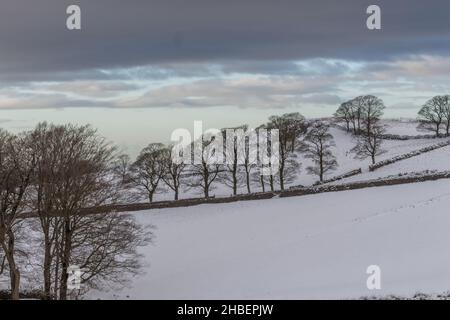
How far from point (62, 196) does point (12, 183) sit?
2.51m

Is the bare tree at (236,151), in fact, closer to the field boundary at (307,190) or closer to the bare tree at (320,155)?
the bare tree at (320,155)

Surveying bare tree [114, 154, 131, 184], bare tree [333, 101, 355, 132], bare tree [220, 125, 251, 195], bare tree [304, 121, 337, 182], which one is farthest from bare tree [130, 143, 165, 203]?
bare tree [333, 101, 355, 132]

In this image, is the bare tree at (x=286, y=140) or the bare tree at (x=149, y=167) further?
the bare tree at (x=149, y=167)

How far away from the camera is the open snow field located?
28.4 meters

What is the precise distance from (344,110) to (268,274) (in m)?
74.2

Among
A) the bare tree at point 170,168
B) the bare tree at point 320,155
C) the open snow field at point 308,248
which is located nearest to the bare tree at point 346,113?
the bare tree at point 320,155

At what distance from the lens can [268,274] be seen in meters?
32.4

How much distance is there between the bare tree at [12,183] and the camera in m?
26.3

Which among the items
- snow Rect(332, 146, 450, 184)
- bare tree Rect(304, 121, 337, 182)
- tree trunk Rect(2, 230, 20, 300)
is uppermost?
bare tree Rect(304, 121, 337, 182)

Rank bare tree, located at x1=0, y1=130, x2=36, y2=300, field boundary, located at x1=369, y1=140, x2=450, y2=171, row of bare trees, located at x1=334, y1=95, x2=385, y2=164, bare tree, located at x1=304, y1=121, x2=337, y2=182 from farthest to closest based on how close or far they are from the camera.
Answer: row of bare trees, located at x1=334, y1=95, x2=385, y2=164 < bare tree, located at x1=304, y1=121, x2=337, y2=182 < field boundary, located at x1=369, y1=140, x2=450, y2=171 < bare tree, located at x1=0, y1=130, x2=36, y2=300

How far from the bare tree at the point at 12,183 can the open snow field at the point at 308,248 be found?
23.2ft

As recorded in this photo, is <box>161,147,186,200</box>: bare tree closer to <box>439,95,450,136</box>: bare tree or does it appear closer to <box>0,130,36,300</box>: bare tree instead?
<box>0,130,36,300</box>: bare tree
